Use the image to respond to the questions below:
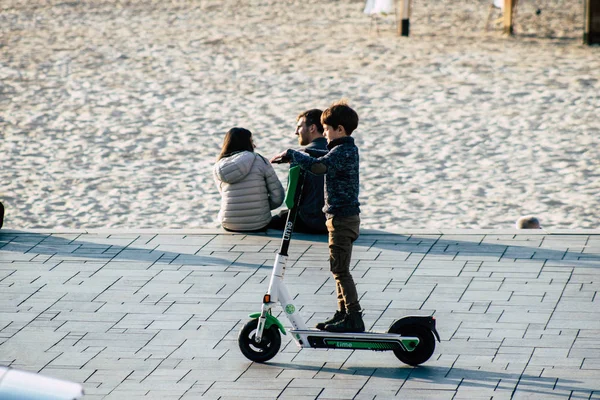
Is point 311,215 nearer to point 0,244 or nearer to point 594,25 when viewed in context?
point 0,244

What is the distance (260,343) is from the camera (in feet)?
22.8

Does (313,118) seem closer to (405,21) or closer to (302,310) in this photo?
(302,310)

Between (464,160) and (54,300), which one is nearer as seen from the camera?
(54,300)

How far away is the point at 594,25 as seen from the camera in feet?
72.2

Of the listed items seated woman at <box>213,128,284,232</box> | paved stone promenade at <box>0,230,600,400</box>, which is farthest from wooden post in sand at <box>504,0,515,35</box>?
seated woman at <box>213,128,284,232</box>

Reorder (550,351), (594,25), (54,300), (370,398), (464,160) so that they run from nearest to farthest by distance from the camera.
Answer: (370,398)
(550,351)
(54,300)
(464,160)
(594,25)

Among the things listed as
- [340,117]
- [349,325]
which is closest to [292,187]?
[340,117]

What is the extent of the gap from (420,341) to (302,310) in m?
1.46

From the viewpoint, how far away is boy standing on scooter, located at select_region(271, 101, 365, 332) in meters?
6.70

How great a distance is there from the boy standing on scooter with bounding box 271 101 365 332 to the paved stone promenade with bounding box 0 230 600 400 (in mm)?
326

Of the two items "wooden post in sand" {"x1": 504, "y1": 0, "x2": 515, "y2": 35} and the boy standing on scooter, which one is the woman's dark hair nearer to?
the boy standing on scooter

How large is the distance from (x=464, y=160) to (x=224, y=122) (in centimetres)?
412

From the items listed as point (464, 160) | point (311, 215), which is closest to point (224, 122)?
point (464, 160)

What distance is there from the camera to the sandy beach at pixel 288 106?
487 inches
